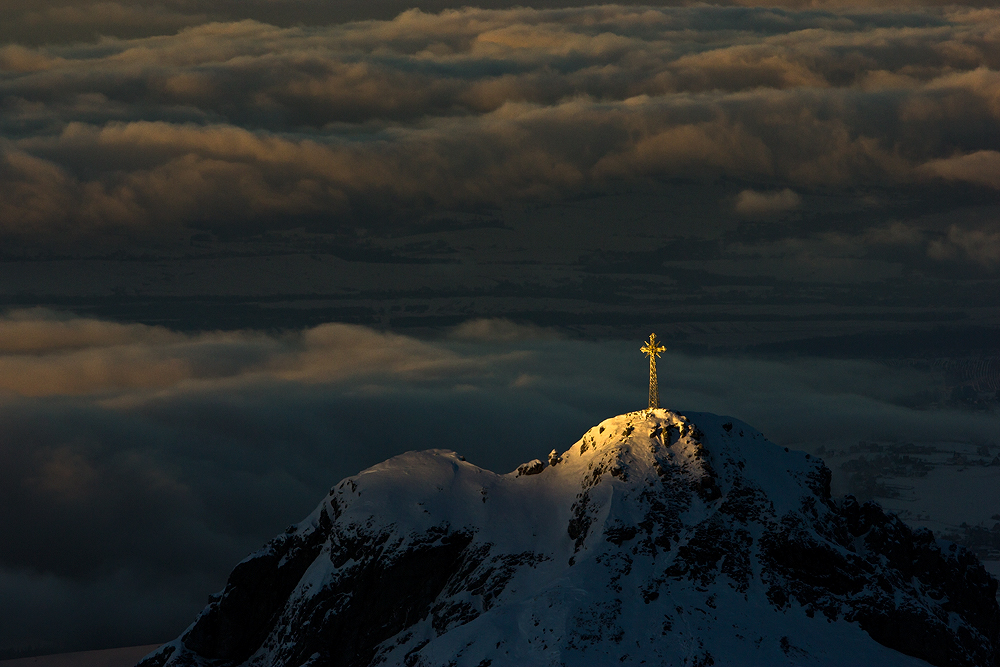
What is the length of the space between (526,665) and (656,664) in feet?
60.7

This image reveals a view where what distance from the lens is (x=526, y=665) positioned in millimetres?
199625

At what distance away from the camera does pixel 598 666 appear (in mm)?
198875

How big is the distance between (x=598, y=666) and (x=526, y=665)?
10.2 m

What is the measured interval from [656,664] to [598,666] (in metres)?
8.39

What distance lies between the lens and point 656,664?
200 m
